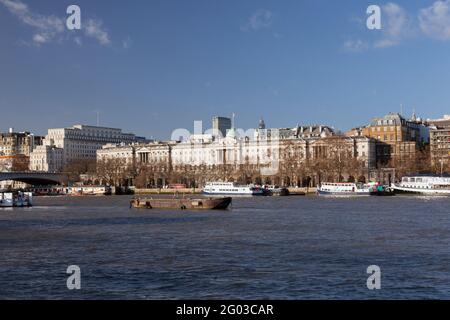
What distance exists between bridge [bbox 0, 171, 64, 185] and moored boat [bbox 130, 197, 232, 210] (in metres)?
83.5

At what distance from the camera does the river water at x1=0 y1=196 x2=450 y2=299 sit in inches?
838

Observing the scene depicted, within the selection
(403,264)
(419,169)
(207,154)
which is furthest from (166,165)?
(403,264)

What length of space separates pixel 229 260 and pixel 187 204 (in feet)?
137

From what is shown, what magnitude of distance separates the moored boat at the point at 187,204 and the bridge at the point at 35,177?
83.5 metres

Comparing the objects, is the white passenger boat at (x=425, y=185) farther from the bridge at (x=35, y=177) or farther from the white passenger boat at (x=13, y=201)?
the bridge at (x=35, y=177)

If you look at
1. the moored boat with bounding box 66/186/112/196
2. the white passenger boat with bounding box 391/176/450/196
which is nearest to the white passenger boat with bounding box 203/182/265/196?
the white passenger boat with bounding box 391/176/450/196

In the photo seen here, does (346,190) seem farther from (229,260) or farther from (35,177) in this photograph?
(229,260)

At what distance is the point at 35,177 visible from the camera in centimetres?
15662

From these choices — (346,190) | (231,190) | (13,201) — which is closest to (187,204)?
(13,201)

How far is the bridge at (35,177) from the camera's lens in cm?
14906
